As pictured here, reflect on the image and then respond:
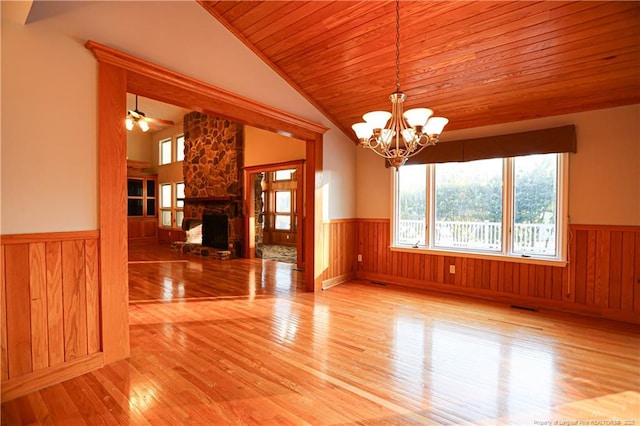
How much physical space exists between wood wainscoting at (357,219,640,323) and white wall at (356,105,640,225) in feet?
0.57

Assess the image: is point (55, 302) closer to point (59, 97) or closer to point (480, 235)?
point (59, 97)

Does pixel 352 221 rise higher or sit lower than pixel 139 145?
lower

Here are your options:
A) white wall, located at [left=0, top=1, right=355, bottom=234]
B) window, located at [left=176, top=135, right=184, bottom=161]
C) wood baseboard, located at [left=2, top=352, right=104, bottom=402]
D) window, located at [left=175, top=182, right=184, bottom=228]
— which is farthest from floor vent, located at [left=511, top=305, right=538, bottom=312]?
window, located at [left=176, top=135, right=184, bottom=161]

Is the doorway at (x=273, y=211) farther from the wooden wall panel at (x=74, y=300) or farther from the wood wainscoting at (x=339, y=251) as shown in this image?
the wooden wall panel at (x=74, y=300)

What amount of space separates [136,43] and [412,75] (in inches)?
112

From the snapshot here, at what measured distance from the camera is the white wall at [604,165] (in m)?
3.46

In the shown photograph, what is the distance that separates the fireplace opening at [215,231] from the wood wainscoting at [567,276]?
14.7 feet

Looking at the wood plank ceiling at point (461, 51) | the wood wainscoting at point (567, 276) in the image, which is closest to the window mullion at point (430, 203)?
the wood wainscoting at point (567, 276)

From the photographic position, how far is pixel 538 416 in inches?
74.2

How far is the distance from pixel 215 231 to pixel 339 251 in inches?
160

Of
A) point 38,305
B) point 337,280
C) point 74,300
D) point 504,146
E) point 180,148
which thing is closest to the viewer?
point 38,305

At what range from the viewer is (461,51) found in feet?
10.4

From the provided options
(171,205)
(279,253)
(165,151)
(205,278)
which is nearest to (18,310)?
(205,278)

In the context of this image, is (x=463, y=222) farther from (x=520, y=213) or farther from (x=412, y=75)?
(x=412, y=75)
